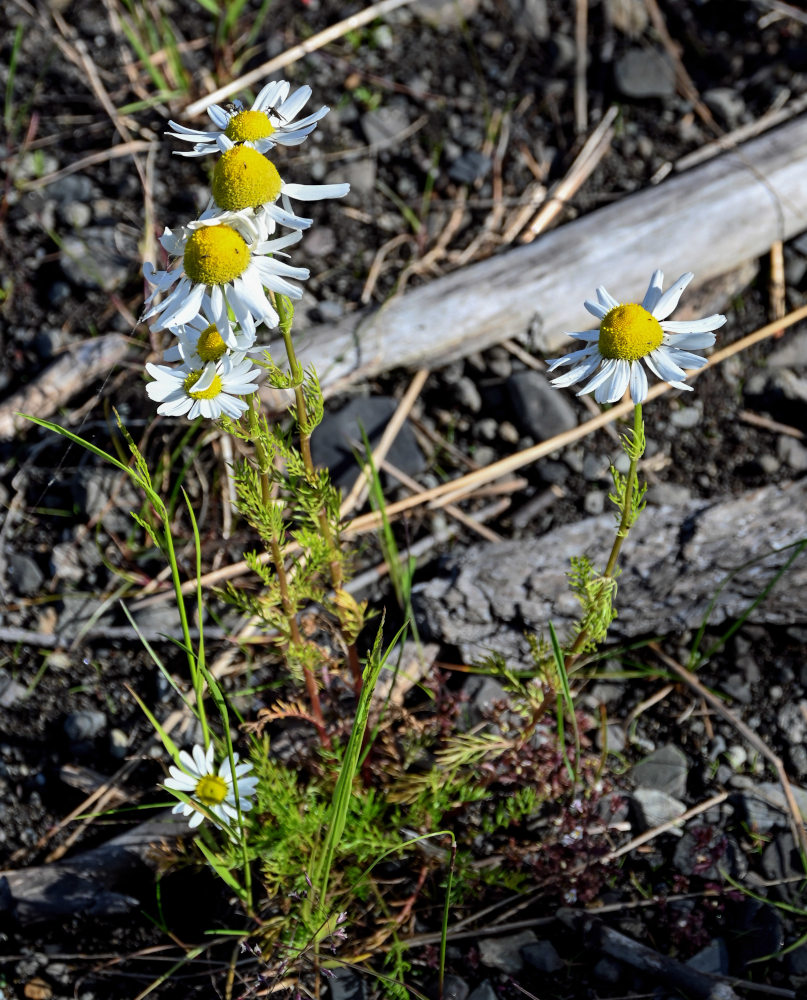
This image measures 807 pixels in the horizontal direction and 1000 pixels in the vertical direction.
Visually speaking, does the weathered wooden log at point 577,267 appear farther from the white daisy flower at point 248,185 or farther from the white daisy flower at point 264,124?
the white daisy flower at point 248,185

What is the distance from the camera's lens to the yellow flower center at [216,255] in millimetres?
1902

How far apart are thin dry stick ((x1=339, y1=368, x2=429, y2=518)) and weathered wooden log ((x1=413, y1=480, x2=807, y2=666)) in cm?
55

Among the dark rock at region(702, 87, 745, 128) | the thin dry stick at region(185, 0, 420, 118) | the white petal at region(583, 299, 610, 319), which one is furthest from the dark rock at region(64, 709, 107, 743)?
the dark rock at region(702, 87, 745, 128)

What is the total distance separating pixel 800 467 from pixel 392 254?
1.87m

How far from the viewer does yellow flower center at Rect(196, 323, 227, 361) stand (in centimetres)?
205

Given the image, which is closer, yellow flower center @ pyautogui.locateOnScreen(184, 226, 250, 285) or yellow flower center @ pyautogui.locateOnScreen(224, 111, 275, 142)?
yellow flower center @ pyautogui.locateOnScreen(184, 226, 250, 285)

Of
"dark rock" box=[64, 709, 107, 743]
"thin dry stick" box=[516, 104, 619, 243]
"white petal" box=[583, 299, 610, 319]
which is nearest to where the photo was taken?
"white petal" box=[583, 299, 610, 319]

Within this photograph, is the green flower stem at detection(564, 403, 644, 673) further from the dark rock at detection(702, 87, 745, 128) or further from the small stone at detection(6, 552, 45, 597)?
the dark rock at detection(702, 87, 745, 128)

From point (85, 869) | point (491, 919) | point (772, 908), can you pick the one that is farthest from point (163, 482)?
point (772, 908)

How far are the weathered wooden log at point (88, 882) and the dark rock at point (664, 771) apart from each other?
4.71 feet

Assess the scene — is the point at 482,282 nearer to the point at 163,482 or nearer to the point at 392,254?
the point at 392,254

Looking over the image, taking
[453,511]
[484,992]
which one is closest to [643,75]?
[453,511]

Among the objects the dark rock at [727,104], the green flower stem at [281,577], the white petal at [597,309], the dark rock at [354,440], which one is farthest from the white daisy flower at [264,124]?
the dark rock at [727,104]

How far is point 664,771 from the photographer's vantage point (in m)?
2.96
